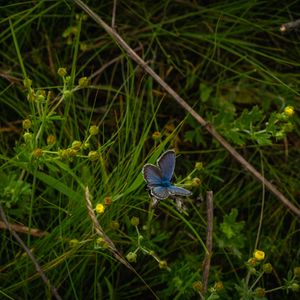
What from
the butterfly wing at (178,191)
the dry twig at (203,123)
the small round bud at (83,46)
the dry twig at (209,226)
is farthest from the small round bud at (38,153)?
the small round bud at (83,46)

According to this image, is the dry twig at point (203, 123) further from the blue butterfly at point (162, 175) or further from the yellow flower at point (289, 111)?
the blue butterfly at point (162, 175)

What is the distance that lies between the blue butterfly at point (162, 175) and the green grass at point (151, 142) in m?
0.28

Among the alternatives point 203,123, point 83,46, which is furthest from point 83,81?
point 83,46

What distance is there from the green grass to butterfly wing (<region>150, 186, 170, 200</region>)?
32cm

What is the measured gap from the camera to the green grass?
2590 mm

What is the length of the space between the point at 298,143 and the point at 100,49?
1.37m

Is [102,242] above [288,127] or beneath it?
beneath

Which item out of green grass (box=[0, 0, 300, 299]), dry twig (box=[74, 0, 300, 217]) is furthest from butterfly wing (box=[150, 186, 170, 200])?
dry twig (box=[74, 0, 300, 217])

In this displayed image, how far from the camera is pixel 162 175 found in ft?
6.98

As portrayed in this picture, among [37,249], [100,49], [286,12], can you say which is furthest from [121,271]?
[286,12]

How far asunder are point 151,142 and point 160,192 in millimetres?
1137

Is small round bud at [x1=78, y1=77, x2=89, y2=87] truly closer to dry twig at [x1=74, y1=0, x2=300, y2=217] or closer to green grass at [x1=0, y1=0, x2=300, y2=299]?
green grass at [x1=0, y1=0, x2=300, y2=299]

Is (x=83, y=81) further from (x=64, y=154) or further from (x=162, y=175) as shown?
(x=162, y=175)

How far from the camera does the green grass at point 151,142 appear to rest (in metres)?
2.59
